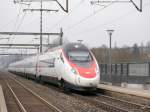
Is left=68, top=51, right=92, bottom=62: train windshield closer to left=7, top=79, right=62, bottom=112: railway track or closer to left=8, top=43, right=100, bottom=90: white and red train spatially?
left=8, top=43, right=100, bottom=90: white and red train

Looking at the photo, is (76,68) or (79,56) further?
(79,56)

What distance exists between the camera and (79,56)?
86.3ft

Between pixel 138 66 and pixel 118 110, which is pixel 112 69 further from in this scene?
pixel 118 110

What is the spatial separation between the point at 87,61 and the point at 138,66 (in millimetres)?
9938

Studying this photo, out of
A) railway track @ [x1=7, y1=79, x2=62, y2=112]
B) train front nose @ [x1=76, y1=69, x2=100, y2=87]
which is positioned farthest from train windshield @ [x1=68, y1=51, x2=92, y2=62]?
railway track @ [x1=7, y1=79, x2=62, y2=112]

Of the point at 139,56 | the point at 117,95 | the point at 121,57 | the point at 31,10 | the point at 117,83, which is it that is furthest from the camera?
the point at 139,56

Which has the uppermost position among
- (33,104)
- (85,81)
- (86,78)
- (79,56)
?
(79,56)

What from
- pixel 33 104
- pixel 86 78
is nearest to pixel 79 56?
pixel 86 78

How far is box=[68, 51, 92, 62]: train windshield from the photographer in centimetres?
2596

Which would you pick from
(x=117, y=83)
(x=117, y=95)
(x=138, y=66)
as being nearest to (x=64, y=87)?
(x=117, y=95)

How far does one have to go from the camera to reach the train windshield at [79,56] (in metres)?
26.0

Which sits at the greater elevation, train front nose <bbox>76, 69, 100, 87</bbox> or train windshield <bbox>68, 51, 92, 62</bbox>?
train windshield <bbox>68, 51, 92, 62</bbox>

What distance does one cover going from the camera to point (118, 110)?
56.4 ft

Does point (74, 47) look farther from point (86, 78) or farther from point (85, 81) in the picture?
point (85, 81)
